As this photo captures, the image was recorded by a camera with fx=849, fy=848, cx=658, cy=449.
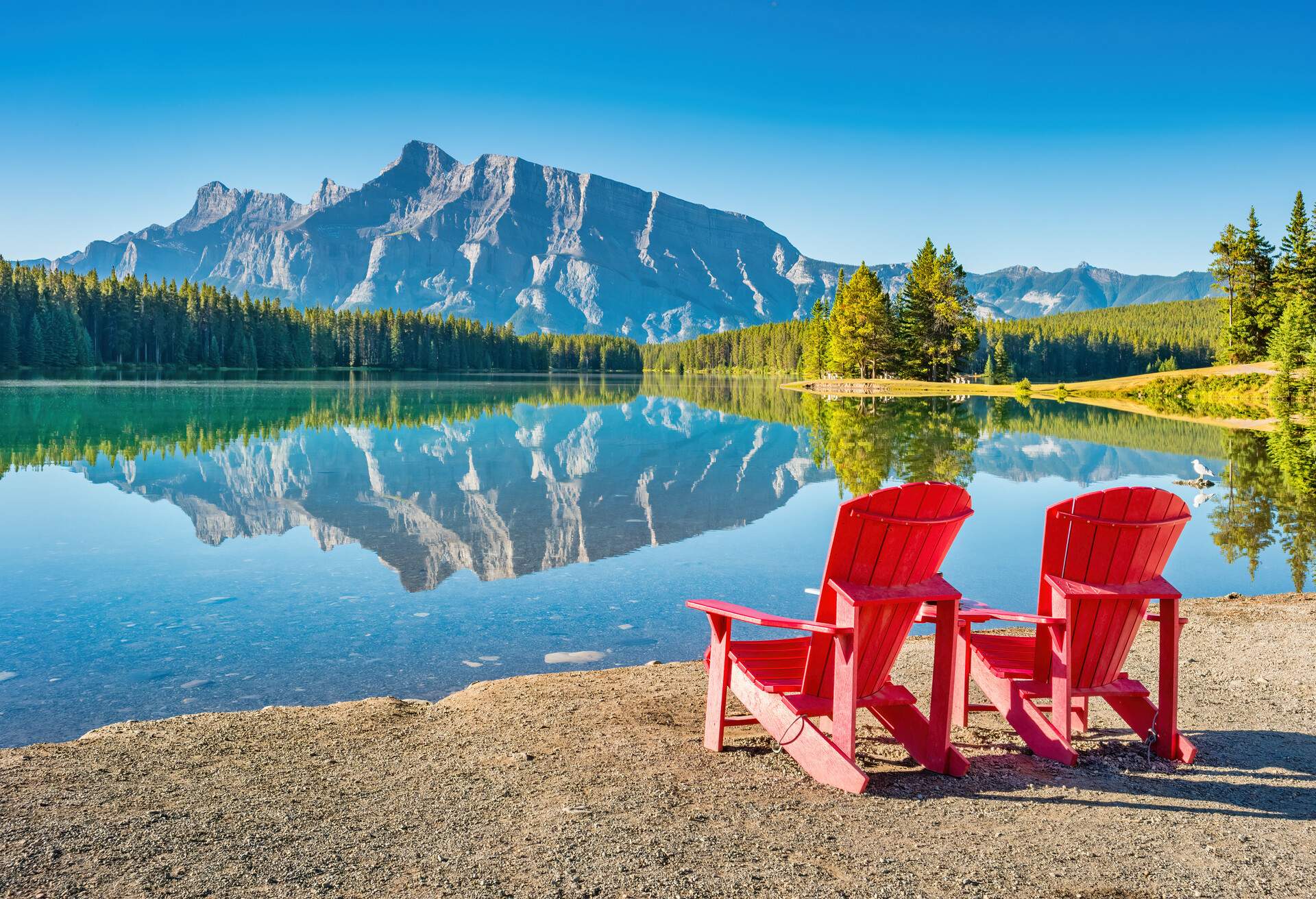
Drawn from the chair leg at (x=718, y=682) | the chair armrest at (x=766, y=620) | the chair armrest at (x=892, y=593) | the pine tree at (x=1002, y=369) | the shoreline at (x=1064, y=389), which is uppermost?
the pine tree at (x=1002, y=369)

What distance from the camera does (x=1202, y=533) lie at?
48.3ft

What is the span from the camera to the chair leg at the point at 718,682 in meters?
5.59

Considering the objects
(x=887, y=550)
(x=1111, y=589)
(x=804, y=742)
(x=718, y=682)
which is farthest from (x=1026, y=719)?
(x=718, y=682)

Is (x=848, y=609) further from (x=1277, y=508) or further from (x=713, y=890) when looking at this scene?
(x=1277, y=508)

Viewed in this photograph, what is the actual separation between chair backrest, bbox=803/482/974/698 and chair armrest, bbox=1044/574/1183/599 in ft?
2.80

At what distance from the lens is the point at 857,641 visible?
4.89 metres

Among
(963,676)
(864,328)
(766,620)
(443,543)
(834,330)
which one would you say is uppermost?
(834,330)

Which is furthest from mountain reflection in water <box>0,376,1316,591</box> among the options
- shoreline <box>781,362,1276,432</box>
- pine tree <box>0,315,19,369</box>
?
pine tree <box>0,315,19,369</box>

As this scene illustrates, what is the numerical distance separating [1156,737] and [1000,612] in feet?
4.21

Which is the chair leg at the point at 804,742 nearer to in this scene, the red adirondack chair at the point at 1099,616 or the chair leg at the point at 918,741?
the chair leg at the point at 918,741

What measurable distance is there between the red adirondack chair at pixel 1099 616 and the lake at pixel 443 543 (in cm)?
373

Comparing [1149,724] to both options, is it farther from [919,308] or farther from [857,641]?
[919,308]

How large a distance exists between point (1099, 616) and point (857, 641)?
5.78 feet

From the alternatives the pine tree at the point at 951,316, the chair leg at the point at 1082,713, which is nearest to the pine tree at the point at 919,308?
the pine tree at the point at 951,316
